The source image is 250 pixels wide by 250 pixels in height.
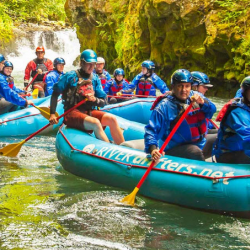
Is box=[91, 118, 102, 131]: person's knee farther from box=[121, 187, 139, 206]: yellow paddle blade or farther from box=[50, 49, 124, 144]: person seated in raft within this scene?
box=[121, 187, 139, 206]: yellow paddle blade

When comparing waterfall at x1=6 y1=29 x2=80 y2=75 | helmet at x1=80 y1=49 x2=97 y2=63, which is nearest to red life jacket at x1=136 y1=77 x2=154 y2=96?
helmet at x1=80 y1=49 x2=97 y2=63

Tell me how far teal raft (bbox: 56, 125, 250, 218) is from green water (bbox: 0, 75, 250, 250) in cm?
13

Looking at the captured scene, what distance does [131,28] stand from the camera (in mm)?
17344

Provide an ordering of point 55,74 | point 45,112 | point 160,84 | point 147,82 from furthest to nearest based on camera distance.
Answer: point 55,74
point 147,82
point 160,84
point 45,112

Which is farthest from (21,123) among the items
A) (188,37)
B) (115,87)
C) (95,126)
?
(188,37)

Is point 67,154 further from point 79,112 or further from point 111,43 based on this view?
point 111,43

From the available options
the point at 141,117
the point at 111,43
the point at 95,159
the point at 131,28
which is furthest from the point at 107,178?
the point at 111,43

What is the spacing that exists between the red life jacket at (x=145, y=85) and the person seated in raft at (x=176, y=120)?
4.43 m

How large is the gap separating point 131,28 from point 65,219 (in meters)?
14.2

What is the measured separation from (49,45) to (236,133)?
81.0ft

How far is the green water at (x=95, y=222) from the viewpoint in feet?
11.5

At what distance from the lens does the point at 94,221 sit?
3932 mm

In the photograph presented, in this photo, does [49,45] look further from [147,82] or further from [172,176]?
[172,176]

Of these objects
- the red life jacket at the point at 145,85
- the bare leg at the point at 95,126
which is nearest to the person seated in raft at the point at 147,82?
the red life jacket at the point at 145,85
